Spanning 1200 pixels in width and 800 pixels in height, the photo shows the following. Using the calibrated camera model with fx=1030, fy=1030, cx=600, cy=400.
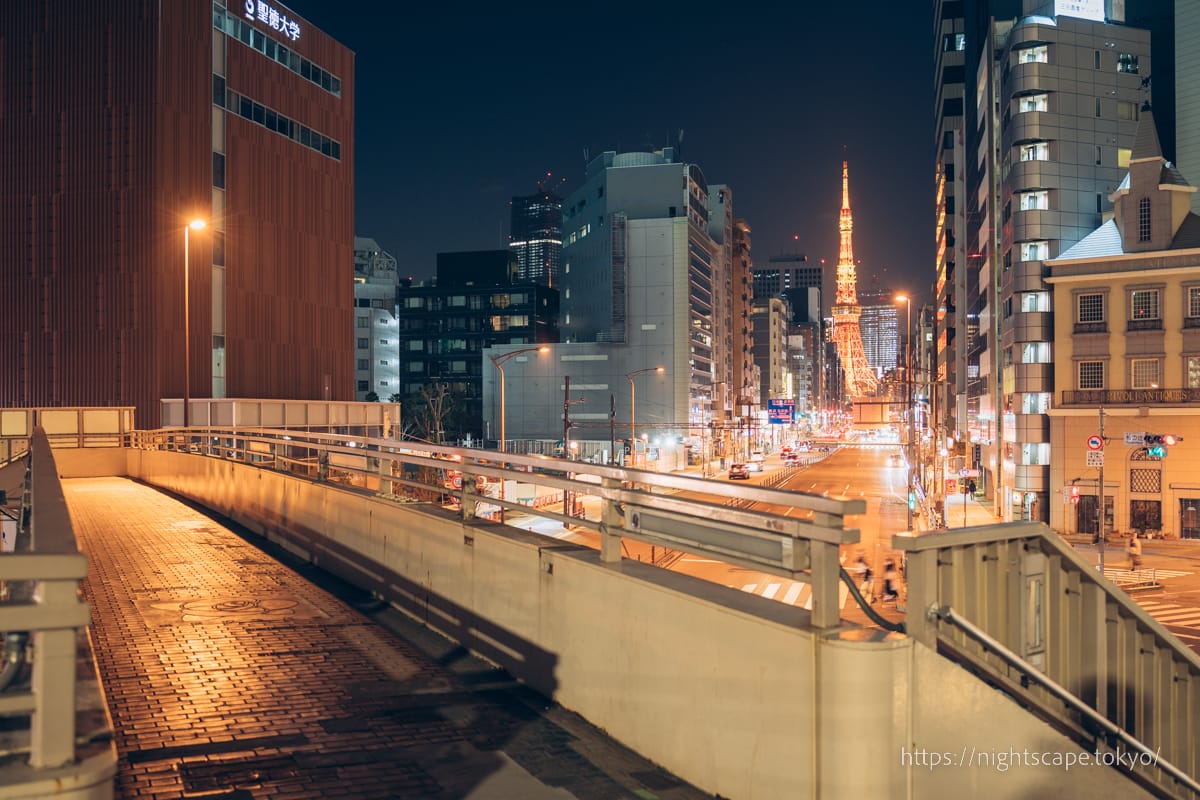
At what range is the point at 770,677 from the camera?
597 cm

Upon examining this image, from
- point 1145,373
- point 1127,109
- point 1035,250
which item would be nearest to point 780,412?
point 1035,250

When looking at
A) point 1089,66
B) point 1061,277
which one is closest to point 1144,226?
point 1061,277

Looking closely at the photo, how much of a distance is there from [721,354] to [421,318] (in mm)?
49091

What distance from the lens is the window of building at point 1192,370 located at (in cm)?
5381

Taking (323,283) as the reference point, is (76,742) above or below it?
below

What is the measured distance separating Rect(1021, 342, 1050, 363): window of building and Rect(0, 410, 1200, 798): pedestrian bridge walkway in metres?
53.1

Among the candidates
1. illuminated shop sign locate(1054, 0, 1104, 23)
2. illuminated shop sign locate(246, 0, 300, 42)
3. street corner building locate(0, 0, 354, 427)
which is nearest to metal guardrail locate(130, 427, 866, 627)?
street corner building locate(0, 0, 354, 427)

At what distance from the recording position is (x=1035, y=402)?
5922cm

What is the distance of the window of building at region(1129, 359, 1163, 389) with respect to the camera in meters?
54.8

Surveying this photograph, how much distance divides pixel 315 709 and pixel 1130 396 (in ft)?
186

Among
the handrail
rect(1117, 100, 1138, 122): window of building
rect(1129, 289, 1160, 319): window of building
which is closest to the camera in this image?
the handrail

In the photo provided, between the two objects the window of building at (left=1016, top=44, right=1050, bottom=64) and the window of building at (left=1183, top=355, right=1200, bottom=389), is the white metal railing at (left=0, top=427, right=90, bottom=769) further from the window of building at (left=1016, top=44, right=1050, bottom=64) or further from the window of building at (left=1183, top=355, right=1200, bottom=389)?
the window of building at (left=1016, top=44, right=1050, bottom=64)

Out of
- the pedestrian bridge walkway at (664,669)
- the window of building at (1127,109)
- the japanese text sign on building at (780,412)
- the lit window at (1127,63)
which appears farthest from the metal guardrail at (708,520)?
the japanese text sign on building at (780,412)

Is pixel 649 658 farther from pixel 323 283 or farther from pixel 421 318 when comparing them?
pixel 421 318
